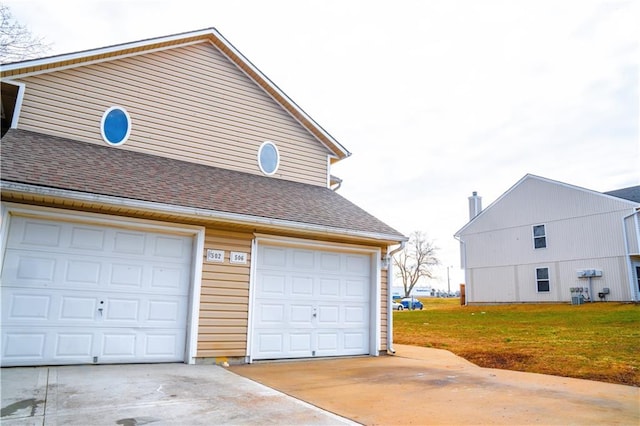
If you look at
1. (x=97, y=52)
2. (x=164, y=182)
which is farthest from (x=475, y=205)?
(x=97, y=52)

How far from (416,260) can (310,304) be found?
43.3 m

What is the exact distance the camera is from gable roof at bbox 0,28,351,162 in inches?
314

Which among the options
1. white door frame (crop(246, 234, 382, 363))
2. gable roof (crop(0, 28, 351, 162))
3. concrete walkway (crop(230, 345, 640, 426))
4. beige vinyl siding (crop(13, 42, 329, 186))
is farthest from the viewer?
beige vinyl siding (crop(13, 42, 329, 186))

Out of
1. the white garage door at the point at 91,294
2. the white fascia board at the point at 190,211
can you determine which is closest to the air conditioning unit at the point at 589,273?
the white fascia board at the point at 190,211

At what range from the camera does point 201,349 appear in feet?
24.6

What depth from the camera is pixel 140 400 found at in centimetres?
463

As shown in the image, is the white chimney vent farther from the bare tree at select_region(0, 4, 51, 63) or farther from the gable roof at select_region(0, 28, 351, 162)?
the bare tree at select_region(0, 4, 51, 63)

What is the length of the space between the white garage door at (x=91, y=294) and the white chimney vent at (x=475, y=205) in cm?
2361

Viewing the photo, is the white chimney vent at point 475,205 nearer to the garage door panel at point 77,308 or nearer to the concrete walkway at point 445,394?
the concrete walkway at point 445,394

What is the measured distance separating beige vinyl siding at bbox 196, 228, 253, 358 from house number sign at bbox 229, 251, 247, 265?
60mm

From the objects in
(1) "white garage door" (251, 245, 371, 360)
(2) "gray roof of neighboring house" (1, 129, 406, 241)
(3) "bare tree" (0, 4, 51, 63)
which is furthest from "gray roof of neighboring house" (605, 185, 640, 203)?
(3) "bare tree" (0, 4, 51, 63)

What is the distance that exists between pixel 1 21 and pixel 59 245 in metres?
11.3

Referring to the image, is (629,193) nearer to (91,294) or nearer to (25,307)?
(91,294)

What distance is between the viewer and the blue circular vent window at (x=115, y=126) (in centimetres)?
858
